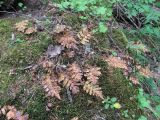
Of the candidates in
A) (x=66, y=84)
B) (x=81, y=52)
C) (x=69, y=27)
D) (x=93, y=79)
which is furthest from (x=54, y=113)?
(x=69, y=27)

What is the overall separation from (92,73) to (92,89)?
20 cm

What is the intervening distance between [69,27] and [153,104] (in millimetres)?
1467

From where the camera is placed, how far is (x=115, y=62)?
3.75 meters

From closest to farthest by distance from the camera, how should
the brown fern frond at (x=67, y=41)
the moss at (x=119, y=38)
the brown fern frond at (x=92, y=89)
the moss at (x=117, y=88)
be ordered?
the brown fern frond at (x=92, y=89) < the moss at (x=117, y=88) < the brown fern frond at (x=67, y=41) < the moss at (x=119, y=38)

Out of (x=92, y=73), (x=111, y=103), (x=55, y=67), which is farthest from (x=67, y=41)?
(x=111, y=103)

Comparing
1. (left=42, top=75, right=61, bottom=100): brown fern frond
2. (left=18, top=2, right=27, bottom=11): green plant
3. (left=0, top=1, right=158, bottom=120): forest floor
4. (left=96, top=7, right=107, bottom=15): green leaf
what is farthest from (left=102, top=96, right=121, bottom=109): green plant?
(left=18, top=2, right=27, bottom=11): green plant

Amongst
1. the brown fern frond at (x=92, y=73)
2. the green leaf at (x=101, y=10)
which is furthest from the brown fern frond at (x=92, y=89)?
the green leaf at (x=101, y=10)

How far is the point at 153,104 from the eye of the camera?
12.6ft

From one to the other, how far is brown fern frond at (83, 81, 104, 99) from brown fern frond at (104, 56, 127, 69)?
450mm

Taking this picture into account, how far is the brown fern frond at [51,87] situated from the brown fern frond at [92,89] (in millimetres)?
310

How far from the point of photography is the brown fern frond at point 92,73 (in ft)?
11.3

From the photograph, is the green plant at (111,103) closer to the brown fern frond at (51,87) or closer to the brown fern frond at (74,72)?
the brown fern frond at (74,72)

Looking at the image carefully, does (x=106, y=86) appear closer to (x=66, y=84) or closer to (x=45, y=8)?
(x=66, y=84)

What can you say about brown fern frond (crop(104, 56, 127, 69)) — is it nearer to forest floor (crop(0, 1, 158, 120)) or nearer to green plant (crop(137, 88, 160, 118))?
forest floor (crop(0, 1, 158, 120))
